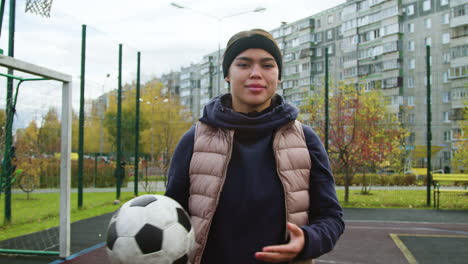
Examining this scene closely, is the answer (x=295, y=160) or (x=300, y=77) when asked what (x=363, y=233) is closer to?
(x=295, y=160)

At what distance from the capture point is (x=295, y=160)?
5.74 feet

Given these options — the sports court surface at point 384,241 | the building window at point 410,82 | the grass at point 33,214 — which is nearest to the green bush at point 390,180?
the sports court surface at point 384,241

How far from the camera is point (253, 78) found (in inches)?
68.4

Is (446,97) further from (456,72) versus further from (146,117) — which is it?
(146,117)

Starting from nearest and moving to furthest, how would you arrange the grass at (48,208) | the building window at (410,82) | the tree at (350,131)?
the grass at (48,208) → the tree at (350,131) → the building window at (410,82)

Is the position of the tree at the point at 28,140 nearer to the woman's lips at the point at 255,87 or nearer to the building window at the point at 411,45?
the woman's lips at the point at 255,87

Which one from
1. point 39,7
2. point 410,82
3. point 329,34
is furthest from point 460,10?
point 39,7

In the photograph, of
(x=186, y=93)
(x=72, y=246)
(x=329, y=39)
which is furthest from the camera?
(x=186, y=93)

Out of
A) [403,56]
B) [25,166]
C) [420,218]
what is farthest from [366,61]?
[25,166]

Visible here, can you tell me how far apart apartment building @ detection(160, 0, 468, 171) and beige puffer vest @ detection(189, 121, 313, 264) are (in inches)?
1224

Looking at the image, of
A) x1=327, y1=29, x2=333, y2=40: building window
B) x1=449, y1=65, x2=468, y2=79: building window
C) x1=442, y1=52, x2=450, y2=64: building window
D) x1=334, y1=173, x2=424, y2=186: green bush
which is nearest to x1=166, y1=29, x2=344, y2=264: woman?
x1=334, y1=173, x2=424, y2=186: green bush

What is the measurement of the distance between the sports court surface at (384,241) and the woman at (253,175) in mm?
4464

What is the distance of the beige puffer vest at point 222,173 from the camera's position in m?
1.70

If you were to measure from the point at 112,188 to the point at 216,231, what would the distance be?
17405 millimetres
